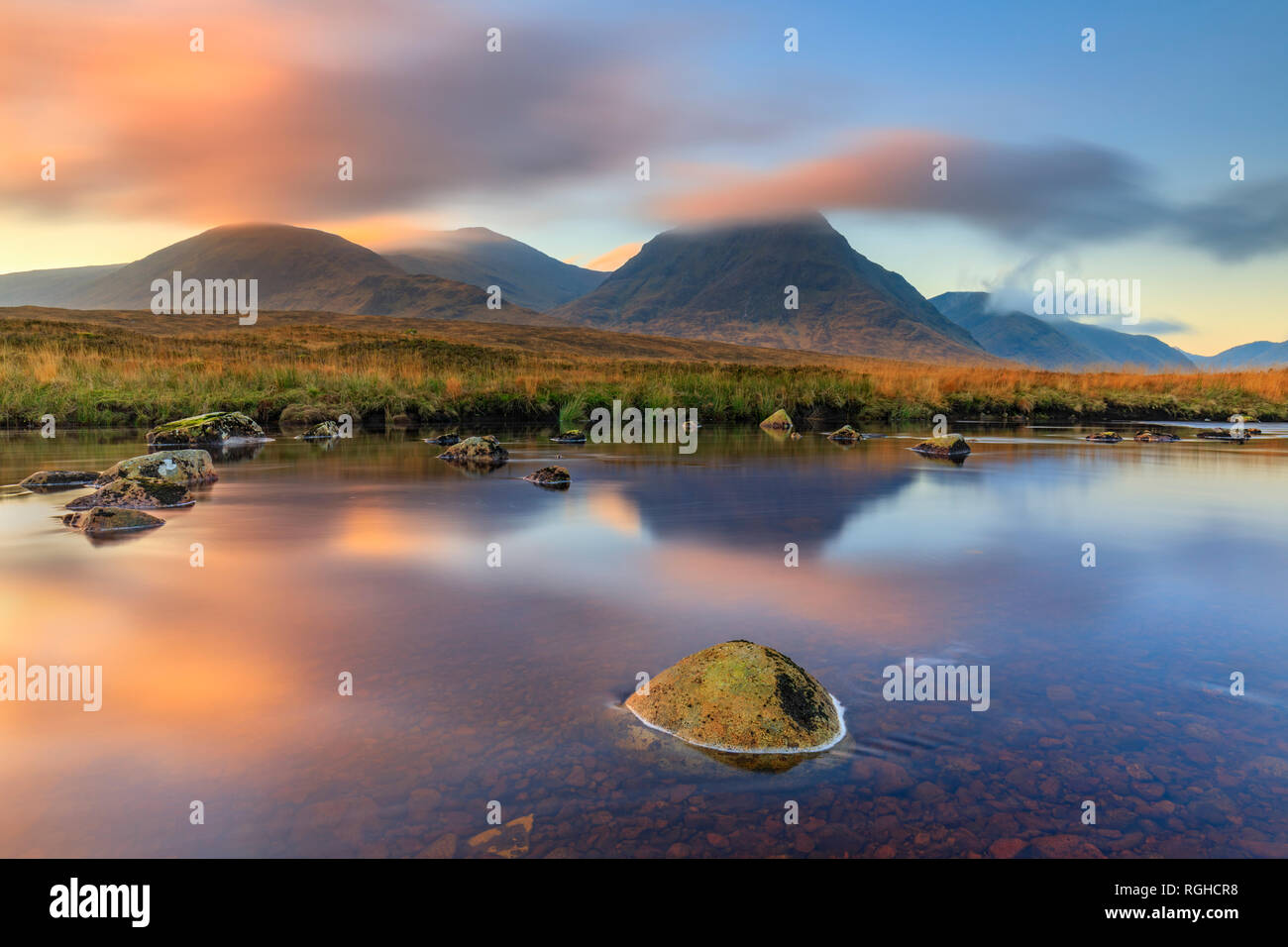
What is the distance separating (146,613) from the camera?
6766 mm

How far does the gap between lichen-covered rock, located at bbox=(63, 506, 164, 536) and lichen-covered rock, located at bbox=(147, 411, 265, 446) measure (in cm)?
1187

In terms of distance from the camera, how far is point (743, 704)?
449 cm

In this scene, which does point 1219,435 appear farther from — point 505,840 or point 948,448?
point 505,840

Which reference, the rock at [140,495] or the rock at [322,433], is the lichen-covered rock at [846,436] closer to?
the rock at [322,433]

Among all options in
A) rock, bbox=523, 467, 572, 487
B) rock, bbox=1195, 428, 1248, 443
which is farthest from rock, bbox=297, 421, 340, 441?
rock, bbox=1195, 428, 1248, 443

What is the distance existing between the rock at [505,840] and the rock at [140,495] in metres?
11.4

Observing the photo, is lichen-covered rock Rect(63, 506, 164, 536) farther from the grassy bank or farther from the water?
the grassy bank

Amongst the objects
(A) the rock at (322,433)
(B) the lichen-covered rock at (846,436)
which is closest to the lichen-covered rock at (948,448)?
(B) the lichen-covered rock at (846,436)

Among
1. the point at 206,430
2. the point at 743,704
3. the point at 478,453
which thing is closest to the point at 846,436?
the point at 478,453

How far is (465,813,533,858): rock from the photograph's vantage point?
3.34m
